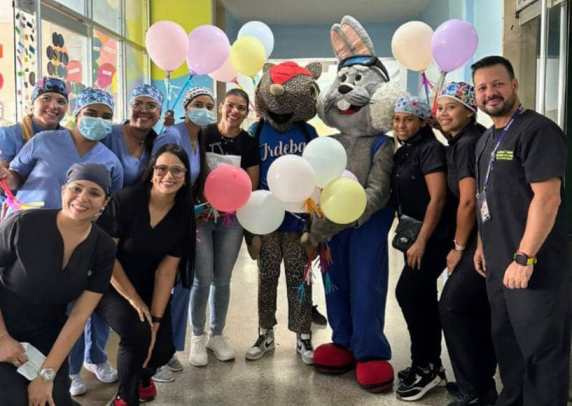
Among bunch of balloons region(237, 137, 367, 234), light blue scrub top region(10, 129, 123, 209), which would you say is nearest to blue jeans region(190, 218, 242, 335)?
bunch of balloons region(237, 137, 367, 234)

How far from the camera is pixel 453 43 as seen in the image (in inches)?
103

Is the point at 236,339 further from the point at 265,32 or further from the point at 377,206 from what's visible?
the point at 265,32

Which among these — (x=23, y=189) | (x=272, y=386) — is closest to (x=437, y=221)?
(x=272, y=386)

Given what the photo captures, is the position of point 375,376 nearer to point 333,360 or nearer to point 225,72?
point 333,360

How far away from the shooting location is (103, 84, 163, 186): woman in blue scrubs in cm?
244

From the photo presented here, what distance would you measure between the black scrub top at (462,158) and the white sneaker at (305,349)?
1048mm

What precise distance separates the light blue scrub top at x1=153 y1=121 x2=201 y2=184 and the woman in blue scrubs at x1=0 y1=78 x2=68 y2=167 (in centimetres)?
44

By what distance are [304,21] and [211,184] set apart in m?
6.72

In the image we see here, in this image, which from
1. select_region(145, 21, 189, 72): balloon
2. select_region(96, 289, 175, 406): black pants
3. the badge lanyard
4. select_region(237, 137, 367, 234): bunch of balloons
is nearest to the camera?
the badge lanyard

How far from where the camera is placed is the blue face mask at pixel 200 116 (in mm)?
2584

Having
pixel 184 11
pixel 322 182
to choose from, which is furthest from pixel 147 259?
pixel 184 11

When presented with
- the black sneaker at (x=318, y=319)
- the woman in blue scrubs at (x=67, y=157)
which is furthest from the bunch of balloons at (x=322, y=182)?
the black sneaker at (x=318, y=319)

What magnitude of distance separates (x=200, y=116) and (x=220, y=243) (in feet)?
2.15

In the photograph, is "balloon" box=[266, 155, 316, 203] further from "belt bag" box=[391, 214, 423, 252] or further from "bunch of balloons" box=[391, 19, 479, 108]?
"bunch of balloons" box=[391, 19, 479, 108]
